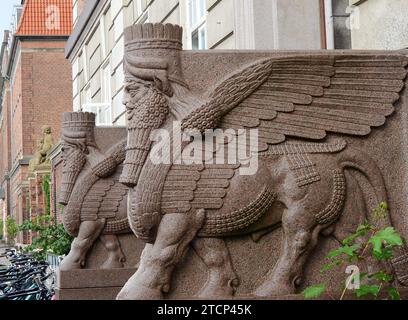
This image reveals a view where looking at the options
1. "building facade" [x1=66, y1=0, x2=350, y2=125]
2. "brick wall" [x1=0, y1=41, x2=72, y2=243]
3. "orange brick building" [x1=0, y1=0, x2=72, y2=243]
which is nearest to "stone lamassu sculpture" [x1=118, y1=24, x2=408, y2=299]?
"building facade" [x1=66, y1=0, x2=350, y2=125]

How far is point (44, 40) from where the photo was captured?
60188 millimetres

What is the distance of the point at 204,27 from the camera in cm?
1477

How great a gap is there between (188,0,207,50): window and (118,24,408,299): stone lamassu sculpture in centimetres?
808

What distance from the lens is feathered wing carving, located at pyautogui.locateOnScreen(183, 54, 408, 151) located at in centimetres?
639

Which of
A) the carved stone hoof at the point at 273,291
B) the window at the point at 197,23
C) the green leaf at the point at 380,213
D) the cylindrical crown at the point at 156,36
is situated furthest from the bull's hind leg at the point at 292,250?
the window at the point at 197,23

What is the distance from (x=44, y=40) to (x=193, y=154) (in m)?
55.6

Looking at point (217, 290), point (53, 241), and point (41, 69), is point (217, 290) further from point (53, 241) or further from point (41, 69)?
point (41, 69)

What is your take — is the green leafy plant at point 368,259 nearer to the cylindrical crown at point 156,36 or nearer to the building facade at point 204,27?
the cylindrical crown at point 156,36

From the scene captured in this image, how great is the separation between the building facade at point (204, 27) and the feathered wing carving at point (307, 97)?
356 centimetres

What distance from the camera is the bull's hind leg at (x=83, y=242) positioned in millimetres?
10203

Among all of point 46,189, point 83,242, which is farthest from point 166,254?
point 46,189

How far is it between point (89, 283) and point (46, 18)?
53.6m
